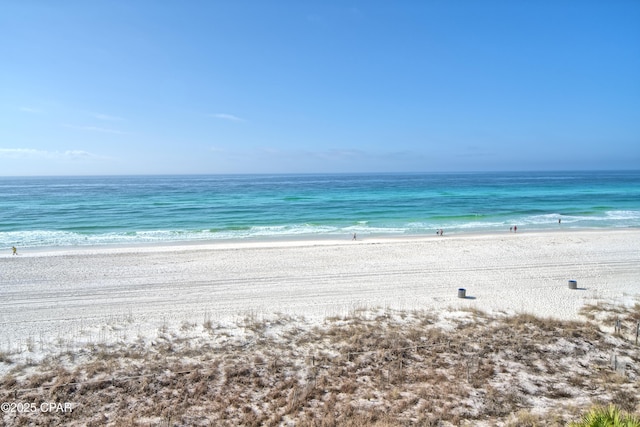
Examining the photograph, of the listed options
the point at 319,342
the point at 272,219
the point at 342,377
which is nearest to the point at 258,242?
the point at 272,219

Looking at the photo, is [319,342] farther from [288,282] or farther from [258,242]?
[258,242]

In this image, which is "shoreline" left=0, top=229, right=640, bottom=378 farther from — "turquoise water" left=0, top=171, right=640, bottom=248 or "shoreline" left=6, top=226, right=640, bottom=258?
"turquoise water" left=0, top=171, right=640, bottom=248

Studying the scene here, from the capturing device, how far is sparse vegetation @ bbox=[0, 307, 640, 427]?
6.82 meters

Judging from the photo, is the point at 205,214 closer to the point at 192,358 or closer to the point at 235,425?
the point at 192,358

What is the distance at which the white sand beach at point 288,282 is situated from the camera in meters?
11.8

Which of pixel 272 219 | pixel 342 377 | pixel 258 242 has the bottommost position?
pixel 342 377

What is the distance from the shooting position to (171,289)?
14539mm

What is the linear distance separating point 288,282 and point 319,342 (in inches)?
232

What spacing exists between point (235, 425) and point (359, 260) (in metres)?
13.1

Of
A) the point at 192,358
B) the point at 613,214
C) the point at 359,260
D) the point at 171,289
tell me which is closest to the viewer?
the point at 192,358

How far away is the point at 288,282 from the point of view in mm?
15367

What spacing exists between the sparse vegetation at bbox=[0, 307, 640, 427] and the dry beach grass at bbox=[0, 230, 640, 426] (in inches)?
1.5

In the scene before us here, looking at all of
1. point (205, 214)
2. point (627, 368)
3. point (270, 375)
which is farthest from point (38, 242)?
point (627, 368)

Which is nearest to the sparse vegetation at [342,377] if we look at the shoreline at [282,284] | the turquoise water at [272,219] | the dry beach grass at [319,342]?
the dry beach grass at [319,342]
